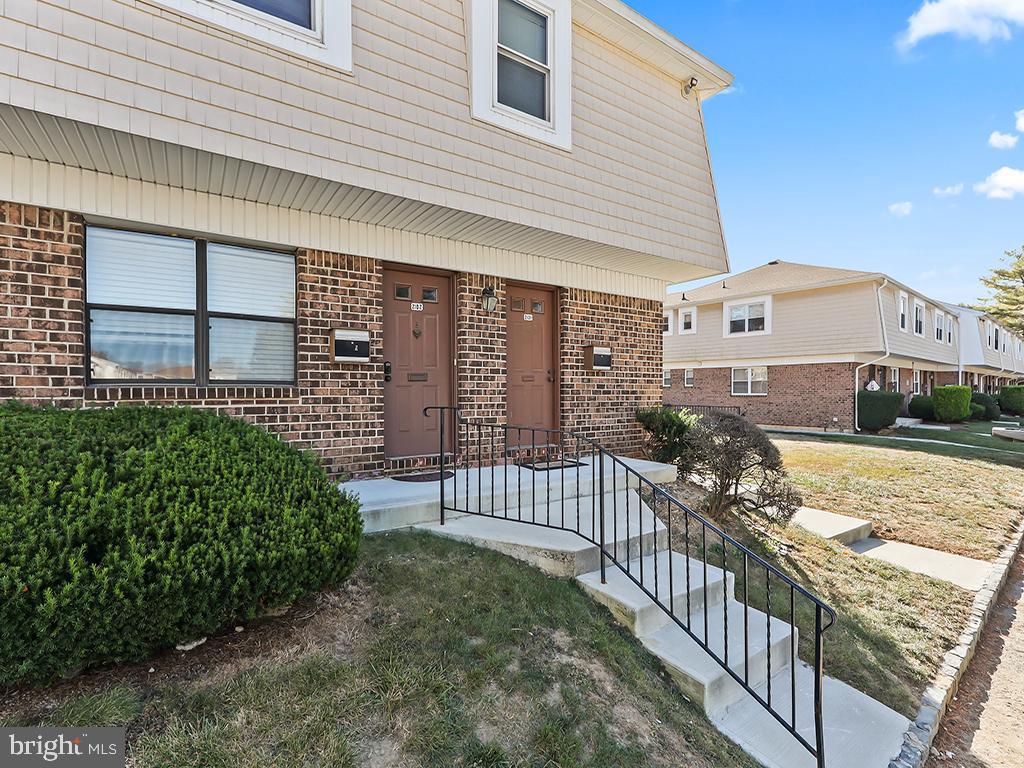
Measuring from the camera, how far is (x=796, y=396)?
1775cm

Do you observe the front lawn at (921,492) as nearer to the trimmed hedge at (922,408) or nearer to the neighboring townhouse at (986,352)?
the trimmed hedge at (922,408)

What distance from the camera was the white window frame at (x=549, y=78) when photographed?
5.04m

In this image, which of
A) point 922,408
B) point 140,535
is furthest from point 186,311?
point 922,408

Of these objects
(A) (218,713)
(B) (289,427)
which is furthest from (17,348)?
(A) (218,713)

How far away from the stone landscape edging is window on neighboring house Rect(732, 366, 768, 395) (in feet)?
43.3

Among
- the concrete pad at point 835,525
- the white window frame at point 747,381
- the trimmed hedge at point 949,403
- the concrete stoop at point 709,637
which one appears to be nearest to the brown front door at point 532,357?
the concrete stoop at point 709,637

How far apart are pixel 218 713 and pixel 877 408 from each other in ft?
60.7

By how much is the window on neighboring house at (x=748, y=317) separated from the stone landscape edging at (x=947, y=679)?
13.4m

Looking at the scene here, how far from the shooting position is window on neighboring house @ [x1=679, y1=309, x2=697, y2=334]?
20.4 meters

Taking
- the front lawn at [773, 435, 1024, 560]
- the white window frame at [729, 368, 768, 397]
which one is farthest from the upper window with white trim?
the front lawn at [773, 435, 1024, 560]

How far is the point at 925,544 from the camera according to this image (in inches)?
250

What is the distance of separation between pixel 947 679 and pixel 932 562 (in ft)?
8.24

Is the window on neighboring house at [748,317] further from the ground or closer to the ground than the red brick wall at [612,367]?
further from the ground

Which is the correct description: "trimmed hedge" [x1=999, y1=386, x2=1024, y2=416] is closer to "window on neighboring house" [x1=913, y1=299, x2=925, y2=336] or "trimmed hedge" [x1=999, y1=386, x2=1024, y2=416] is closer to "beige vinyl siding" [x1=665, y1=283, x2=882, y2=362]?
"window on neighboring house" [x1=913, y1=299, x2=925, y2=336]
